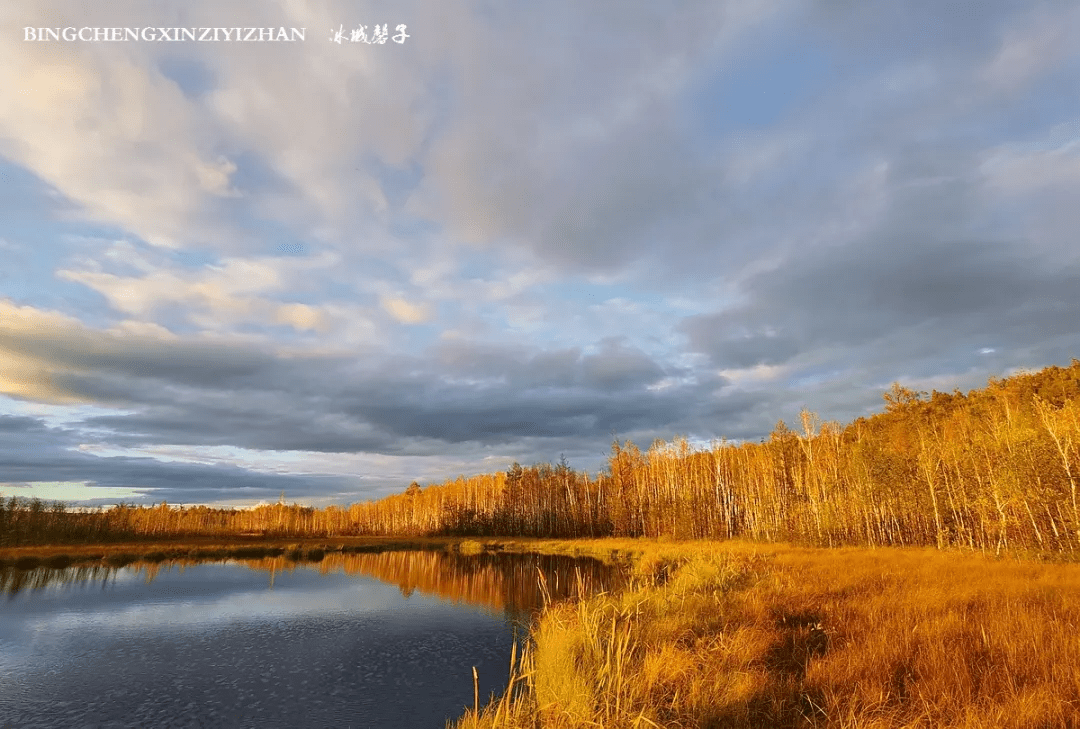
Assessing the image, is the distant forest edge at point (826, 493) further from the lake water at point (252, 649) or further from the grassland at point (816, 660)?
the lake water at point (252, 649)

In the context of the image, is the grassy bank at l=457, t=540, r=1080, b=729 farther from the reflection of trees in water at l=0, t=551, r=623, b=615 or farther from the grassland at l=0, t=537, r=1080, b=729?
the reflection of trees in water at l=0, t=551, r=623, b=615

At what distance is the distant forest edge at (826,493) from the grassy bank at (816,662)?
17847 millimetres

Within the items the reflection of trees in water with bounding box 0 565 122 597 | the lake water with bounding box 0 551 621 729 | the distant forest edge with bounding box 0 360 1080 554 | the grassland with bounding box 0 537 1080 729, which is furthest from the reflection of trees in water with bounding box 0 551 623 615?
the distant forest edge with bounding box 0 360 1080 554

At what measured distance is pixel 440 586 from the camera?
32875 mm

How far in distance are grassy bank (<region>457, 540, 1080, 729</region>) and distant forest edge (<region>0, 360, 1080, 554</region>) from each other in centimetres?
1785

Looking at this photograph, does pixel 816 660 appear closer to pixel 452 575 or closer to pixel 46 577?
pixel 452 575

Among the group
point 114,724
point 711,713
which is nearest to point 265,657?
point 114,724

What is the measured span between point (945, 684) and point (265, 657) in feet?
59.4

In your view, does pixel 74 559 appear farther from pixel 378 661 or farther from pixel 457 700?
pixel 457 700

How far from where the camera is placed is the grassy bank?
6336 mm

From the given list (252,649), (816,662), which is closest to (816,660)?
(816,662)

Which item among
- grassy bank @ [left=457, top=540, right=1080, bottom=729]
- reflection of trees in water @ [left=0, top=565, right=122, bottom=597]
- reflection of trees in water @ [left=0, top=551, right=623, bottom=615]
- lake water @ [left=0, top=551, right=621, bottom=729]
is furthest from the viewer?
reflection of trees in water @ [left=0, top=565, right=122, bottom=597]

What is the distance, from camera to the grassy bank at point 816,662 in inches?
249

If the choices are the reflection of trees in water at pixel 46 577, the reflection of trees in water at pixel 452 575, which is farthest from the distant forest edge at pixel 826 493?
the reflection of trees in water at pixel 46 577
